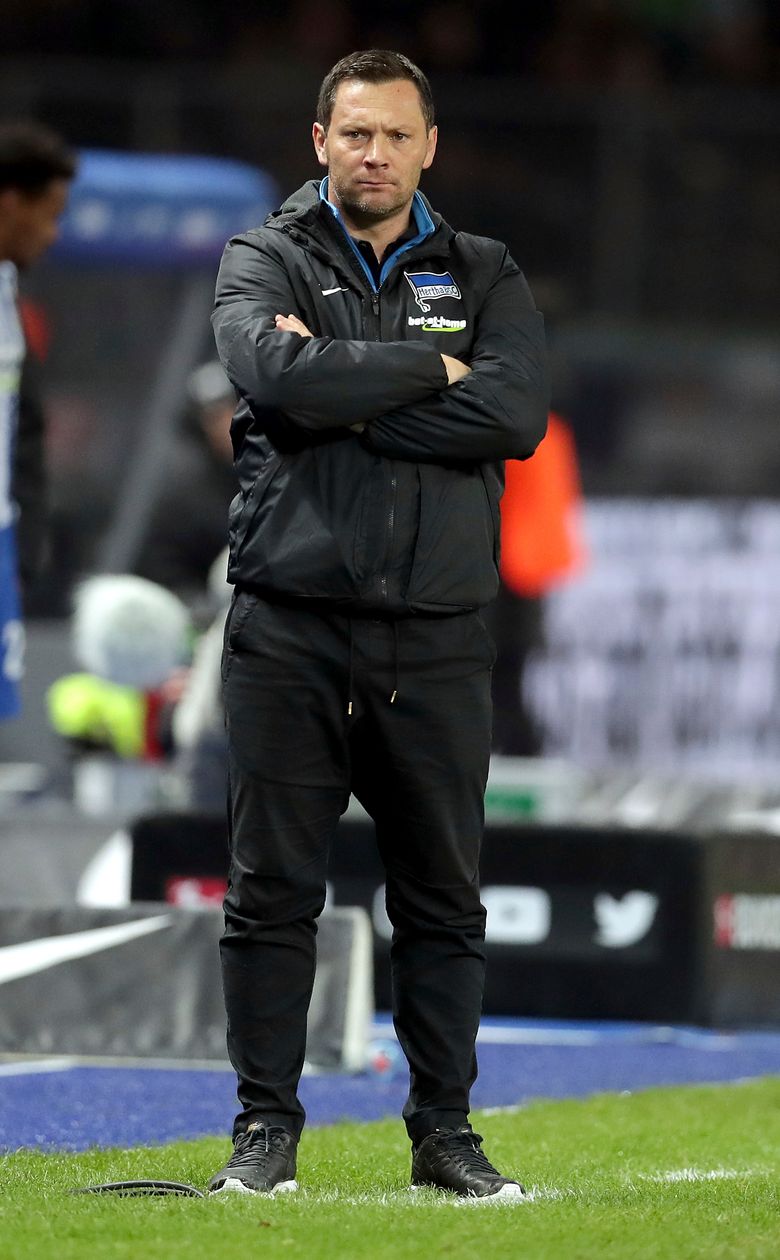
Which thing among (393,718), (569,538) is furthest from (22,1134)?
(569,538)

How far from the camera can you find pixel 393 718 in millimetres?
3953

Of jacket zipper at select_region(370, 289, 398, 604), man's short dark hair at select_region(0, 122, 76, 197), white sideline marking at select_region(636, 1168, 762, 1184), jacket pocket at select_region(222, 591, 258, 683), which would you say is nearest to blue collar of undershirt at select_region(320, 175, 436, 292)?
jacket zipper at select_region(370, 289, 398, 604)

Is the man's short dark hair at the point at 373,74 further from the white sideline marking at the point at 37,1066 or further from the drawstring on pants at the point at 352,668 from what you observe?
the white sideline marking at the point at 37,1066

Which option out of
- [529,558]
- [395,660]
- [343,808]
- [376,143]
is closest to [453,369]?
[376,143]

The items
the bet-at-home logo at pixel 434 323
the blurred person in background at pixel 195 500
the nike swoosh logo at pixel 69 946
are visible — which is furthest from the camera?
the blurred person in background at pixel 195 500

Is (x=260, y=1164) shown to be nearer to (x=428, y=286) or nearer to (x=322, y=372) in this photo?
(x=322, y=372)

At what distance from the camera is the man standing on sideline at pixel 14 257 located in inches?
235

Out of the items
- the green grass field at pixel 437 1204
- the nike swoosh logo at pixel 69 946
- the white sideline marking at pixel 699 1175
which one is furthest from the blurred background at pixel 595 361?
the white sideline marking at pixel 699 1175

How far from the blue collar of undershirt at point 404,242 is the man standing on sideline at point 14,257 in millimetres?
2015

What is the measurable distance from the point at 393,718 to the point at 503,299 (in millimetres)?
845

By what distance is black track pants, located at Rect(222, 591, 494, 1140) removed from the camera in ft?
12.9

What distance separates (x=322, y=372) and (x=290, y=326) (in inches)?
6.3

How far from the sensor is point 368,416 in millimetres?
3881

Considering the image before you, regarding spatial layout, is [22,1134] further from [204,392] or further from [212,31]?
[212,31]
